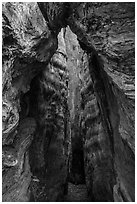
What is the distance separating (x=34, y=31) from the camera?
5062mm

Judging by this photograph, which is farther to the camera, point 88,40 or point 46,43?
point 46,43

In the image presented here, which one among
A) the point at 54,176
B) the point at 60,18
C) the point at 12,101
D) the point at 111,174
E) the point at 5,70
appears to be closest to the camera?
the point at 5,70

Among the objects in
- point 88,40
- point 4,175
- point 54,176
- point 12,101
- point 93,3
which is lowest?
point 54,176

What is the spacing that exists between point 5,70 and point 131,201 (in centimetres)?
306

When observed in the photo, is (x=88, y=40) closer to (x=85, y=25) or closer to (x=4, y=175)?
(x=85, y=25)

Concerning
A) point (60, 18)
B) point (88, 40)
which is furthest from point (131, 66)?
point (60, 18)

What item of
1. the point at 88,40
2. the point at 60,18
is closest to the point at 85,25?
the point at 88,40

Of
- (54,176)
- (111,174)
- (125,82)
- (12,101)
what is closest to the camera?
(125,82)

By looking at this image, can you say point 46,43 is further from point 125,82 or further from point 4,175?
point 4,175

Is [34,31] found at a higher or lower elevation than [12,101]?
higher

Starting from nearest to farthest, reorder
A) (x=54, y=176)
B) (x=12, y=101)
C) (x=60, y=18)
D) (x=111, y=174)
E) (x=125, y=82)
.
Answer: (x=125, y=82) < (x=12, y=101) < (x=60, y=18) < (x=111, y=174) < (x=54, y=176)

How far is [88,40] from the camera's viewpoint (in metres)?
5.05

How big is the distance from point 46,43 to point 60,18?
0.64 metres

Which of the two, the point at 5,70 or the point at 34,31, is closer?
the point at 5,70
